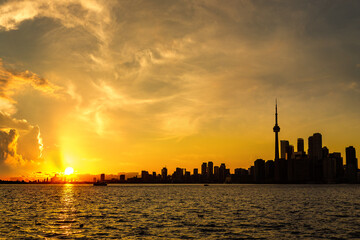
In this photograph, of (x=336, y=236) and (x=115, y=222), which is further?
(x=115, y=222)

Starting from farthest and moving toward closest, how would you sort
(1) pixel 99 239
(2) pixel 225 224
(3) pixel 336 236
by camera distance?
1. (2) pixel 225 224
2. (3) pixel 336 236
3. (1) pixel 99 239

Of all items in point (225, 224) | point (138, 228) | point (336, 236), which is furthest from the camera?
point (225, 224)

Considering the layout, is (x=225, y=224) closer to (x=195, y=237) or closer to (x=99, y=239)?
(x=195, y=237)

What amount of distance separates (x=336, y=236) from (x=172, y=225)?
26.7 meters

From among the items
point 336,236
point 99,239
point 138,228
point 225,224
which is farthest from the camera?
point 225,224

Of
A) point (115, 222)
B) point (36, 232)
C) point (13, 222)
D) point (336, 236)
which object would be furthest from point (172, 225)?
point (13, 222)

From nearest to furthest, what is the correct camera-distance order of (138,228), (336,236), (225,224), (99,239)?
(99,239) → (336,236) → (138,228) → (225,224)

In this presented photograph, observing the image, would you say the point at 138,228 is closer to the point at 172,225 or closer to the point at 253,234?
the point at 172,225

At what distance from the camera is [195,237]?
170 ft

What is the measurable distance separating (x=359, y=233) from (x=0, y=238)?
53890mm

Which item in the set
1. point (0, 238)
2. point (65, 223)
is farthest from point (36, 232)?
point (65, 223)

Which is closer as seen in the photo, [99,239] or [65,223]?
[99,239]

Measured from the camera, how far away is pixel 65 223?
6812 centimetres

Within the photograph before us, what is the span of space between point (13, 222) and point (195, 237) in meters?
38.5
